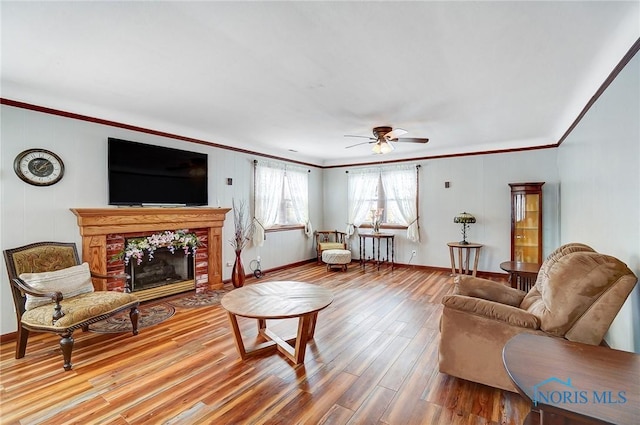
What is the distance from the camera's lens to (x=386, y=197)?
22.3ft

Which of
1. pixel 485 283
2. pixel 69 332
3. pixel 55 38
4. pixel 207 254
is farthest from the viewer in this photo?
pixel 207 254

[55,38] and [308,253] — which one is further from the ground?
[55,38]

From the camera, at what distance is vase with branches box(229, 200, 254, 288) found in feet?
16.1

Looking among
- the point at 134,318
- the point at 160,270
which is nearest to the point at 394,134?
the point at 134,318

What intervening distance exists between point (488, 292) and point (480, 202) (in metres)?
3.59

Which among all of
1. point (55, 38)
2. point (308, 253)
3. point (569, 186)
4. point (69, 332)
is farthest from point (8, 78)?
point (569, 186)

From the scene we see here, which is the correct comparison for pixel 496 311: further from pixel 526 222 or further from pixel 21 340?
pixel 21 340

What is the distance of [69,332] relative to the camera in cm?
252

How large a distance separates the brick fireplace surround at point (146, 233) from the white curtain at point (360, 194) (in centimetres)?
317

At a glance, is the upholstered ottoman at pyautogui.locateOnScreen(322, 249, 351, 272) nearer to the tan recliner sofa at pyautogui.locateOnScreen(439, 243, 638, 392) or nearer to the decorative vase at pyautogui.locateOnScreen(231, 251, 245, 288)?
the decorative vase at pyautogui.locateOnScreen(231, 251, 245, 288)

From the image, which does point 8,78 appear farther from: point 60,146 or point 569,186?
point 569,186

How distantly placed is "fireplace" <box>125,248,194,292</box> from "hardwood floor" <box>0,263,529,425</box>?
100cm

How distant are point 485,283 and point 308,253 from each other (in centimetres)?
487

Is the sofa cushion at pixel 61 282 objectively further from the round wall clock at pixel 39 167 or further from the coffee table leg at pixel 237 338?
the coffee table leg at pixel 237 338
